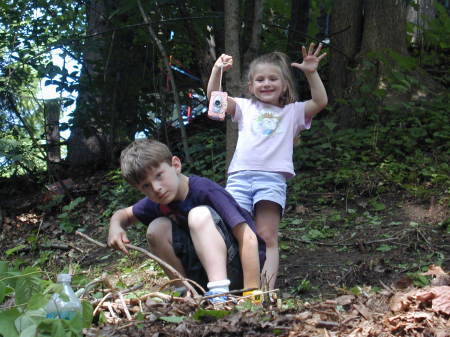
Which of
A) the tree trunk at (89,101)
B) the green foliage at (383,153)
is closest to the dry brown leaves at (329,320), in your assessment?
the green foliage at (383,153)

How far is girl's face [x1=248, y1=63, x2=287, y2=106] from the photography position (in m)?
3.78

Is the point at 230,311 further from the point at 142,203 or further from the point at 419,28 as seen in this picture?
the point at 419,28

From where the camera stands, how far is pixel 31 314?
2.06 meters

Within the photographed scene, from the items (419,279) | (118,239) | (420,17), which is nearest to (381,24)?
(420,17)

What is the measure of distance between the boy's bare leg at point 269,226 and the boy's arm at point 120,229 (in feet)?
2.37

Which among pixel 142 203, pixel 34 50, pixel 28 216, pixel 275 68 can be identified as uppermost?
pixel 34 50

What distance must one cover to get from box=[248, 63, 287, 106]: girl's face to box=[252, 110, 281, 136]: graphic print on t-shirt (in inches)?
3.3

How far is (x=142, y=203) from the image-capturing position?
344 centimetres

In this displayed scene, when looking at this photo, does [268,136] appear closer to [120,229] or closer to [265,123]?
[265,123]

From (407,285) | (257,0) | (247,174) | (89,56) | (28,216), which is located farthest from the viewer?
(89,56)

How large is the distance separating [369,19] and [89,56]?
11.4 ft

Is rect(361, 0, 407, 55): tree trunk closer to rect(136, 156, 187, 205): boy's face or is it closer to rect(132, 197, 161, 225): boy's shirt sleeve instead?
rect(132, 197, 161, 225): boy's shirt sleeve

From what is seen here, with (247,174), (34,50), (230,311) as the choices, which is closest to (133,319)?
(230,311)

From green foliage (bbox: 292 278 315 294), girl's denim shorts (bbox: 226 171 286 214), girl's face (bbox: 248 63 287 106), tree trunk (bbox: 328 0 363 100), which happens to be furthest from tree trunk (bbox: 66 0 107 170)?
green foliage (bbox: 292 278 315 294)
